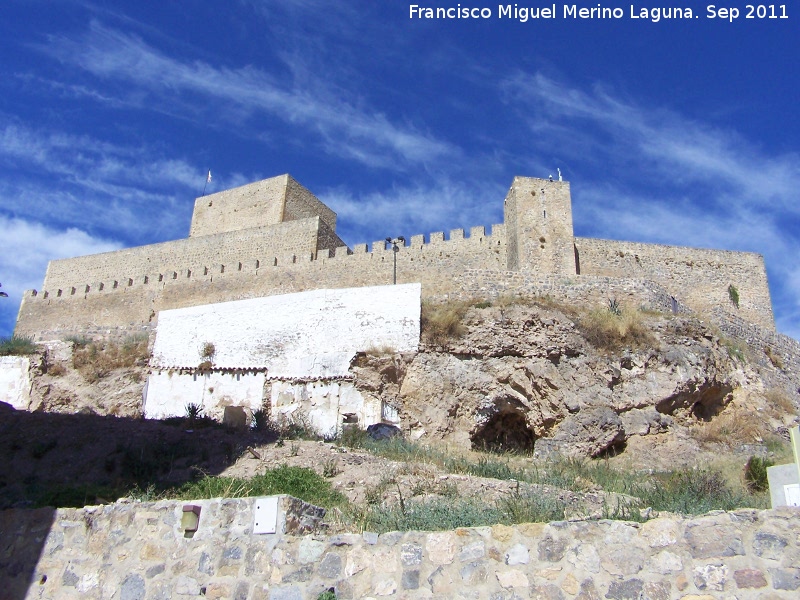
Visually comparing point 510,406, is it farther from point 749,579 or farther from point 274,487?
point 749,579

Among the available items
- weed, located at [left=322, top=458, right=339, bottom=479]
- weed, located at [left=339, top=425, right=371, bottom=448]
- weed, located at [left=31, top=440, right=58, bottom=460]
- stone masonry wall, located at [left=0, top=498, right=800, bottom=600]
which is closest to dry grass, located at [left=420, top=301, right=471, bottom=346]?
weed, located at [left=339, top=425, right=371, bottom=448]

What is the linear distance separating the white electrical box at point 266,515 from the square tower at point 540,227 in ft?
53.3

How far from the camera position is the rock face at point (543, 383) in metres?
16.0

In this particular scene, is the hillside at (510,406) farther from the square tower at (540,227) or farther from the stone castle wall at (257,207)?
the stone castle wall at (257,207)

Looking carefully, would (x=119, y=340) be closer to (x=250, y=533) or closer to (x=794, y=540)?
(x=250, y=533)

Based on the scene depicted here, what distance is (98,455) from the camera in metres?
12.1

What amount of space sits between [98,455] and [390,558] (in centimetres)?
821

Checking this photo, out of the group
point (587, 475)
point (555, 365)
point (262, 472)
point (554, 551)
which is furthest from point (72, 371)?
point (554, 551)

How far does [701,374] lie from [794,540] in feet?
42.6

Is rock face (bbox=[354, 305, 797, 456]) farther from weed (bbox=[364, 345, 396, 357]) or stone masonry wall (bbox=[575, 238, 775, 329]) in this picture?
stone masonry wall (bbox=[575, 238, 775, 329])

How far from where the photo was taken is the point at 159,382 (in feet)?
61.6

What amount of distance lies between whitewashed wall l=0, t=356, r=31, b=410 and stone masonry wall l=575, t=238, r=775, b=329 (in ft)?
56.3

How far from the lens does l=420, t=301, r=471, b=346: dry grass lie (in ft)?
57.2

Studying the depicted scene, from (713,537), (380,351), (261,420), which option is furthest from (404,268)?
(713,537)
